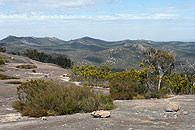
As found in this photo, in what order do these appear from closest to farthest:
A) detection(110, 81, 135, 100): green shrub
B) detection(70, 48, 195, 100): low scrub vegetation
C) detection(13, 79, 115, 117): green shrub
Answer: detection(13, 79, 115, 117): green shrub
detection(110, 81, 135, 100): green shrub
detection(70, 48, 195, 100): low scrub vegetation

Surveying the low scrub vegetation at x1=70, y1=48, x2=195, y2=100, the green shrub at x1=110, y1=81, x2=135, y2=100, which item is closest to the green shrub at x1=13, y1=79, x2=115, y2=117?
the green shrub at x1=110, y1=81, x2=135, y2=100

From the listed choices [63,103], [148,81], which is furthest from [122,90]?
[63,103]

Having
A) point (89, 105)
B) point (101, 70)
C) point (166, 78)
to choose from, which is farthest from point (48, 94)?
point (101, 70)

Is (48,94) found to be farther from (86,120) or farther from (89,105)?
(86,120)

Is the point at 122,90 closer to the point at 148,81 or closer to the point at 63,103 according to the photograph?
the point at 148,81

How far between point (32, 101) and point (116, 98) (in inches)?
225

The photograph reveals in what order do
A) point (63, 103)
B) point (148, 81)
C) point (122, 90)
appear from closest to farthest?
point (63, 103) < point (122, 90) < point (148, 81)

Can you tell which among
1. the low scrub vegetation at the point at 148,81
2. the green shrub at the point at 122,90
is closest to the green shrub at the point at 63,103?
the green shrub at the point at 122,90

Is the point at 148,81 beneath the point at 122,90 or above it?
above

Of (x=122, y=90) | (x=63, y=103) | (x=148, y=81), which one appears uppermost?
(x=63, y=103)

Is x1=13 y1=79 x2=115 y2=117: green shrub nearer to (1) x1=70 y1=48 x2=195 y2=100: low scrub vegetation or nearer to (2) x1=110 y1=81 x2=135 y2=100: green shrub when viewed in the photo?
(2) x1=110 y1=81 x2=135 y2=100: green shrub

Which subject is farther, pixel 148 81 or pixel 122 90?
pixel 148 81

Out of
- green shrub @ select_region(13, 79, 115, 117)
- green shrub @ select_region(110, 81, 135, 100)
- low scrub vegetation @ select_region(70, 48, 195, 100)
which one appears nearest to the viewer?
green shrub @ select_region(13, 79, 115, 117)

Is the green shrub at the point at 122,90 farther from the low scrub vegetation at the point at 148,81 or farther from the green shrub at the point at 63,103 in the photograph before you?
the green shrub at the point at 63,103
